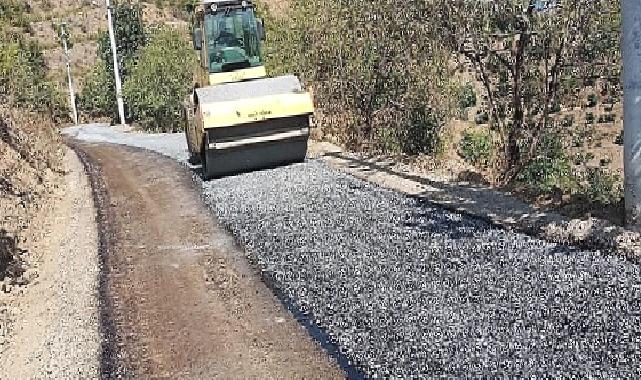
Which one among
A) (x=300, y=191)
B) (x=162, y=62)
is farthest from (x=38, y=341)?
(x=162, y=62)

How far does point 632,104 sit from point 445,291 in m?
2.67

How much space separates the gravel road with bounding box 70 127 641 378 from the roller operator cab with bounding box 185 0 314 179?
10.0ft

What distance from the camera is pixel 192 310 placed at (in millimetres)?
6809

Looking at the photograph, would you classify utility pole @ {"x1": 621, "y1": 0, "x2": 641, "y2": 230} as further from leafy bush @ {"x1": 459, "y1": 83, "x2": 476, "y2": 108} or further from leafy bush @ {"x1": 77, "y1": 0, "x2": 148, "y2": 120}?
leafy bush @ {"x1": 77, "y1": 0, "x2": 148, "y2": 120}

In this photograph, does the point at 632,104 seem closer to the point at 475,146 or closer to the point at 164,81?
the point at 475,146

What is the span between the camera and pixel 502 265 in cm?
657

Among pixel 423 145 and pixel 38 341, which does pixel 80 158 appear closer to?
pixel 423 145

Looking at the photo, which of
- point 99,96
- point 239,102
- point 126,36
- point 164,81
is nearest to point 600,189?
point 239,102

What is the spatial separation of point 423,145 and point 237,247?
8265mm

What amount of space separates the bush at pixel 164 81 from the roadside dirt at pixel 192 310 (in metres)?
22.9

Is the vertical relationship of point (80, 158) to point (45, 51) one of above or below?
below

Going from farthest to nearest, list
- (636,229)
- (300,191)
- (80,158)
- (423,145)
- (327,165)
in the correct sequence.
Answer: (80,158)
(423,145)
(327,165)
(300,191)
(636,229)

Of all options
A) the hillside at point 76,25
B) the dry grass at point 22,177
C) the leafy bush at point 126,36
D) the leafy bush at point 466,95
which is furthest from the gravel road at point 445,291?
the hillside at point 76,25

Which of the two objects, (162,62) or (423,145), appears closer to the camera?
(423,145)
